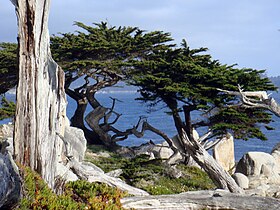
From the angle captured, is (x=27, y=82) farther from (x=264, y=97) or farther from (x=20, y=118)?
(x=264, y=97)

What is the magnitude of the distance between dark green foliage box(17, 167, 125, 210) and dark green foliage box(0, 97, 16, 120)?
9.79 m

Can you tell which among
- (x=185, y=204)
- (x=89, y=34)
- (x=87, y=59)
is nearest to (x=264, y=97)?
(x=185, y=204)

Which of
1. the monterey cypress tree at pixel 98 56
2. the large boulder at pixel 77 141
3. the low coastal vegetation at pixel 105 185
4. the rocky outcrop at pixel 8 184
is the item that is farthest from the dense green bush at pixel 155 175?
the rocky outcrop at pixel 8 184

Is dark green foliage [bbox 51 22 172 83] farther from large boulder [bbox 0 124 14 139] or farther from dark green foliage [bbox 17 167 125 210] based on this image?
dark green foliage [bbox 17 167 125 210]

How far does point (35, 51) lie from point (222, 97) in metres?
7.53

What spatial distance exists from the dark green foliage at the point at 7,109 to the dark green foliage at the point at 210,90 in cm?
457

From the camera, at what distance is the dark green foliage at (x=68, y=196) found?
415 centimetres

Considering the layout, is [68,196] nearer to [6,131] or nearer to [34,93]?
[34,93]

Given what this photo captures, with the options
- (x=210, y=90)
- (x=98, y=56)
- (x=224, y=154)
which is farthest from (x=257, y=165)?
(x=98, y=56)

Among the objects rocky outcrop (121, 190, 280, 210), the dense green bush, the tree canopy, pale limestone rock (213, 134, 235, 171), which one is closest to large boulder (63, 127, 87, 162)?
the dense green bush

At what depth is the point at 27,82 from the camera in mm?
5074

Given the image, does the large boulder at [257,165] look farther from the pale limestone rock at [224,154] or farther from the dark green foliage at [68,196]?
the dark green foliage at [68,196]

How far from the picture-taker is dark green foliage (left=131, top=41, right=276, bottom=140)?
38.1 feet

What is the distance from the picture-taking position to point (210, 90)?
11.8 m
